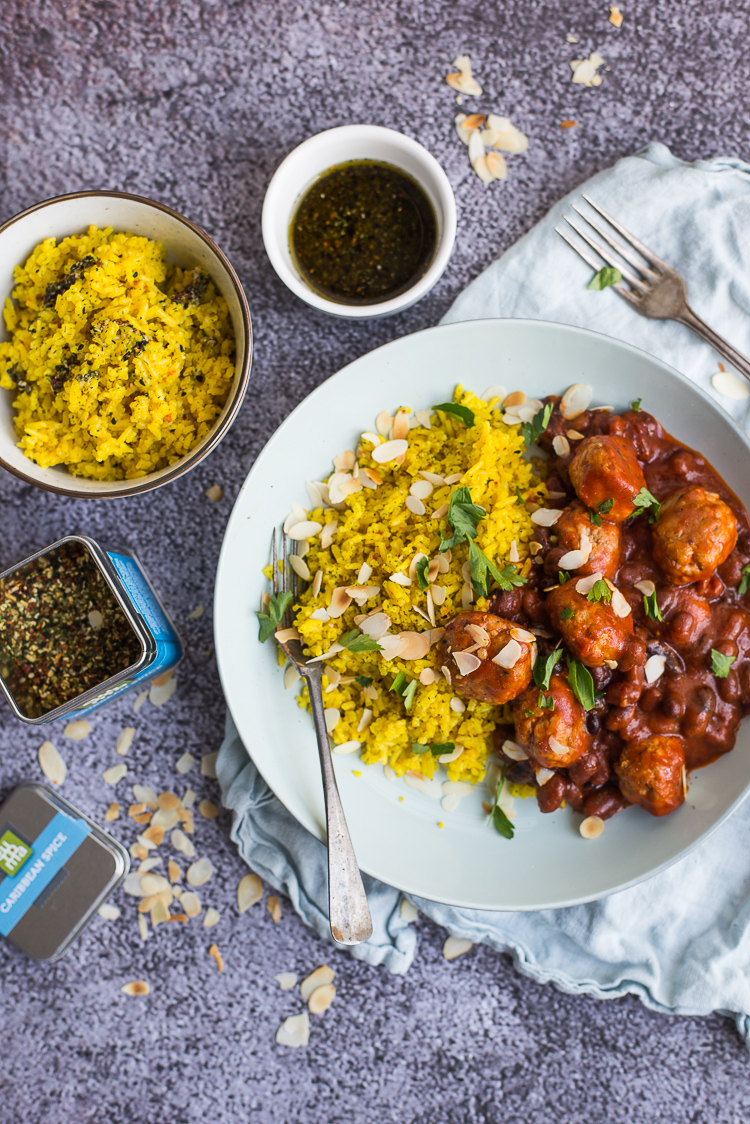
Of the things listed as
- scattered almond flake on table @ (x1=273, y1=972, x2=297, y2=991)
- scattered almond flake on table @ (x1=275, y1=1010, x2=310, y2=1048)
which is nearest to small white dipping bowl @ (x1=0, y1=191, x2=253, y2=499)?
scattered almond flake on table @ (x1=273, y1=972, x2=297, y2=991)

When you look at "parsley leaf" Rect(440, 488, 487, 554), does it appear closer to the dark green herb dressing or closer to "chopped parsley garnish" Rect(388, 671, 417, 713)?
"chopped parsley garnish" Rect(388, 671, 417, 713)

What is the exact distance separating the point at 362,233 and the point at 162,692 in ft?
5.92

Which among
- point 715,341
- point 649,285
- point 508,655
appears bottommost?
point 508,655

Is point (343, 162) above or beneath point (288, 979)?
above

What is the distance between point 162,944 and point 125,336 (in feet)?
7.14

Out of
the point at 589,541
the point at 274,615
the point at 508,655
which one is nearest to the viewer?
the point at 508,655

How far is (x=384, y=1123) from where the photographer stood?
266cm

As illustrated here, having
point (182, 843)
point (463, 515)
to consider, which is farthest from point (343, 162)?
point (182, 843)

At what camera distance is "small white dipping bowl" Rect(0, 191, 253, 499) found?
7.28 feet

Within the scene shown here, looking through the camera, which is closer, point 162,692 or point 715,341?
point 715,341

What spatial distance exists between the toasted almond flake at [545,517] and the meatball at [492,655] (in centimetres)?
37

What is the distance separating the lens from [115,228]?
2.36 m

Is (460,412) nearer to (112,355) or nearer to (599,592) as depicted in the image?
(599,592)

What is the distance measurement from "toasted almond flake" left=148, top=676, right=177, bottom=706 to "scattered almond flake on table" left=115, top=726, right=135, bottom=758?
0.45 feet
